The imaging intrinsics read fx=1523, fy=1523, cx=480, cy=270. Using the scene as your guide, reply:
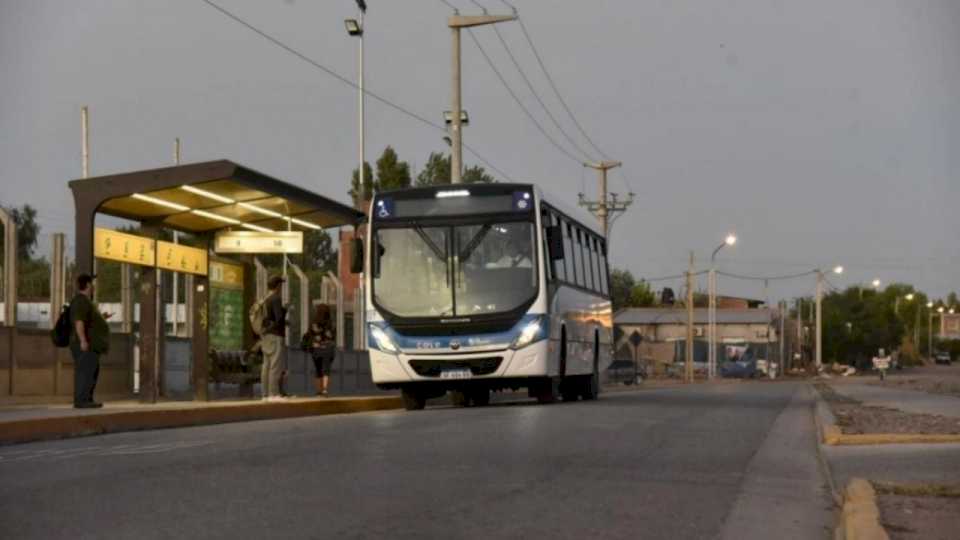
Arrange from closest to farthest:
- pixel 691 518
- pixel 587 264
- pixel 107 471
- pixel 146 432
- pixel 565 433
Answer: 1. pixel 691 518
2. pixel 107 471
3. pixel 565 433
4. pixel 146 432
5. pixel 587 264

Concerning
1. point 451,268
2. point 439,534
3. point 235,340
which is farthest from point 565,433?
point 235,340

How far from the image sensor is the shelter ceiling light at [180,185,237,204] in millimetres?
21575

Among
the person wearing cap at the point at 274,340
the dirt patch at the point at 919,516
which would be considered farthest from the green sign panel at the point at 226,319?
the dirt patch at the point at 919,516

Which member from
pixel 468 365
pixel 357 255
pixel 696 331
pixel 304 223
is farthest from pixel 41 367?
pixel 696 331

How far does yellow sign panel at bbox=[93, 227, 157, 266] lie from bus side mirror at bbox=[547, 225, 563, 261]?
19.8ft

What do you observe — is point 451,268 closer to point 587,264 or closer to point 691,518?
point 587,264

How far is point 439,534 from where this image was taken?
25.5 feet

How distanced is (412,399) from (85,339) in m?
6.77

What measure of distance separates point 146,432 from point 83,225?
A: 15.2 ft

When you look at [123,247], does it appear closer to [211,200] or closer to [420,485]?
[211,200]

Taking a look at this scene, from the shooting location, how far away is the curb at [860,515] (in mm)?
7734

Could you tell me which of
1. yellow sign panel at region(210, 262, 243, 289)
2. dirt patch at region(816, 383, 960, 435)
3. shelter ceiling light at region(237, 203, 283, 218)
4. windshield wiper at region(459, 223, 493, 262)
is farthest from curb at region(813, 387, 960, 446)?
yellow sign panel at region(210, 262, 243, 289)

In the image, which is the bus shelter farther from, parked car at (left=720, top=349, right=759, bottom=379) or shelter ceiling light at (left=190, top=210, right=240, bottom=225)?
parked car at (left=720, top=349, right=759, bottom=379)

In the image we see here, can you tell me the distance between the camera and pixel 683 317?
124 m
